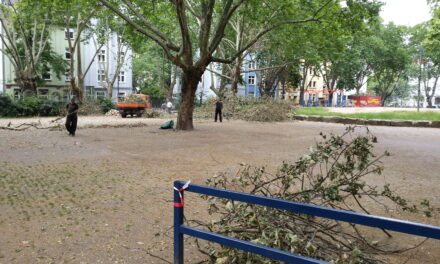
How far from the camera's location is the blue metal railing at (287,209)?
193cm

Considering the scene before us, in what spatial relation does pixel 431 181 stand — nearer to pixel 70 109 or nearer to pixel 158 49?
pixel 70 109

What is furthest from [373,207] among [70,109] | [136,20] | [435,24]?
[136,20]

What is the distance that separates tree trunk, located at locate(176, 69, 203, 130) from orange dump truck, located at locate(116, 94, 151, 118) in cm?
1412

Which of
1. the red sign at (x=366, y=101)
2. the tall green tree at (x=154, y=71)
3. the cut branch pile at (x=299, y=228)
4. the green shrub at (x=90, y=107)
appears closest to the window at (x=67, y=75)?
the tall green tree at (x=154, y=71)

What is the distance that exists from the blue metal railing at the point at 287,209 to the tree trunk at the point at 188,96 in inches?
574

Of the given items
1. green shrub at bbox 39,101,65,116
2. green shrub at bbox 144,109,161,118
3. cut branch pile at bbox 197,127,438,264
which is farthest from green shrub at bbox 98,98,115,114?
cut branch pile at bbox 197,127,438,264

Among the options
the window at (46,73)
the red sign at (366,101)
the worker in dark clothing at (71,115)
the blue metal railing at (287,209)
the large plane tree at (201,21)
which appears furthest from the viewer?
the red sign at (366,101)

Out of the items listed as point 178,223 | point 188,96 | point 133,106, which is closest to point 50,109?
point 133,106

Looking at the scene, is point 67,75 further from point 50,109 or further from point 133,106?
point 133,106

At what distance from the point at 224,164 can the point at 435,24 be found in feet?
46.4

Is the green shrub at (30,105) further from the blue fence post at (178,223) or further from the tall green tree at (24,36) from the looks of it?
the blue fence post at (178,223)

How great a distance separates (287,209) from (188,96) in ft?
52.0

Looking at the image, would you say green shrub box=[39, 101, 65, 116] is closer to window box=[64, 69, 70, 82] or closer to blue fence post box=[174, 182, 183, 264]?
window box=[64, 69, 70, 82]

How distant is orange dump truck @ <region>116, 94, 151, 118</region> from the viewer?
31.3 m
